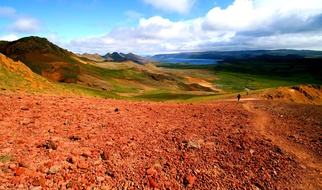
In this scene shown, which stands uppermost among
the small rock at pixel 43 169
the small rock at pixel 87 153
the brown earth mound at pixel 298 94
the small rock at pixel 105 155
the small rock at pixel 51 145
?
the small rock at pixel 51 145

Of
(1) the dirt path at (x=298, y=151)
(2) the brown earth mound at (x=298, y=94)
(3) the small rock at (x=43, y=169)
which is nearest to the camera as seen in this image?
(3) the small rock at (x=43, y=169)

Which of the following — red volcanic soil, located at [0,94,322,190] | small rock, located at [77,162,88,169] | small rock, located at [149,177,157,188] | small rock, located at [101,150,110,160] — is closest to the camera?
red volcanic soil, located at [0,94,322,190]

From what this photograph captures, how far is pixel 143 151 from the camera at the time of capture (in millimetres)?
9438

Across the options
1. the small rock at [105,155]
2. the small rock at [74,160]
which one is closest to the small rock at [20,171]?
the small rock at [74,160]

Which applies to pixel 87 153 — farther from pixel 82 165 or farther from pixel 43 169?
pixel 43 169

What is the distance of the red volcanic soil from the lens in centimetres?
732

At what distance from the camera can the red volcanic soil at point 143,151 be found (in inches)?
288

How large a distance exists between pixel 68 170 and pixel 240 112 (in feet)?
48.4

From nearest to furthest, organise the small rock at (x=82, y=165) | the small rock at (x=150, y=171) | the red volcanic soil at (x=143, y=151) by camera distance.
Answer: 1. the red volcanic soil at (x=143, y=151)
2. the small rock at (x=82, y=165)
3. the small rock at (x=150, y=171)

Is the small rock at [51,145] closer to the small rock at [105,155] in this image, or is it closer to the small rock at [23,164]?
the small rock at [23,164]

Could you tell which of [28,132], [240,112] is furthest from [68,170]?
[240,112]

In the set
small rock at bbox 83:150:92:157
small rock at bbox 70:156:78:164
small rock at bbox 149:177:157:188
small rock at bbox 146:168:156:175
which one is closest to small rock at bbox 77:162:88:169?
small rock at bbox 70:156:78:164

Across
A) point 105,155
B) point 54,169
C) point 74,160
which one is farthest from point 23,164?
point 105,155

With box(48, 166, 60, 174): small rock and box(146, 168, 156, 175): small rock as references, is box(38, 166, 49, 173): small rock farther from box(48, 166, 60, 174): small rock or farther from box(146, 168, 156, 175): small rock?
box(146, 168, 156, 175): small rock
